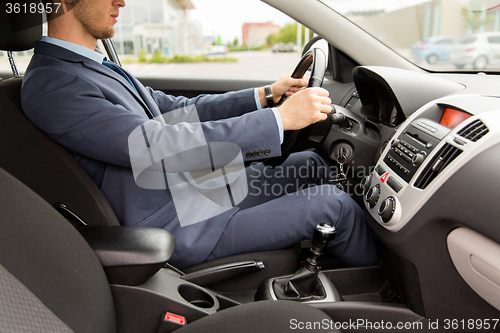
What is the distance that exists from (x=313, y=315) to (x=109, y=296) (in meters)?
0.40

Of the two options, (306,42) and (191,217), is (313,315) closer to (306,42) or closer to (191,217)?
(191,217)

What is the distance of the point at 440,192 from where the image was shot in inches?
32.8

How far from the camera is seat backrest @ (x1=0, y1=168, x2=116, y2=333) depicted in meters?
0.54

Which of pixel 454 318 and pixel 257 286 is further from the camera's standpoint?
pixel 257 286

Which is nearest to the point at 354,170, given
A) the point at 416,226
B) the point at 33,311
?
the point at 416,226

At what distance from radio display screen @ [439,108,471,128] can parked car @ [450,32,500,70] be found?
1.63ft

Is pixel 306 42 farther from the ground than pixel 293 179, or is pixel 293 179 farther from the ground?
pixel 306 42

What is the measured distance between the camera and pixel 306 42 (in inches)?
56.9

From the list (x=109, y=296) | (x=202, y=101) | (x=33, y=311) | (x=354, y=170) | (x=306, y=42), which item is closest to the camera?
(x=33, y=311)

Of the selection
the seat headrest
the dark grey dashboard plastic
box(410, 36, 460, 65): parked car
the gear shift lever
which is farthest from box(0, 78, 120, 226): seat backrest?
box(410, 36, 460, 65): parked car

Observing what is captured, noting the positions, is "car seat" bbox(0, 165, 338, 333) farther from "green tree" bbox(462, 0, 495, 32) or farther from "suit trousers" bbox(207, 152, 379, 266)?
"green tree" bbox(462, 0, 495, 32)

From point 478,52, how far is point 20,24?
1.55 metres

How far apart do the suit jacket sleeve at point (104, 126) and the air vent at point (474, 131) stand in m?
0.42

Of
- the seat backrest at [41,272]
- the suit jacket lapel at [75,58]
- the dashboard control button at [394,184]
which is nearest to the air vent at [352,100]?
the dashboard control button at [394,184]
